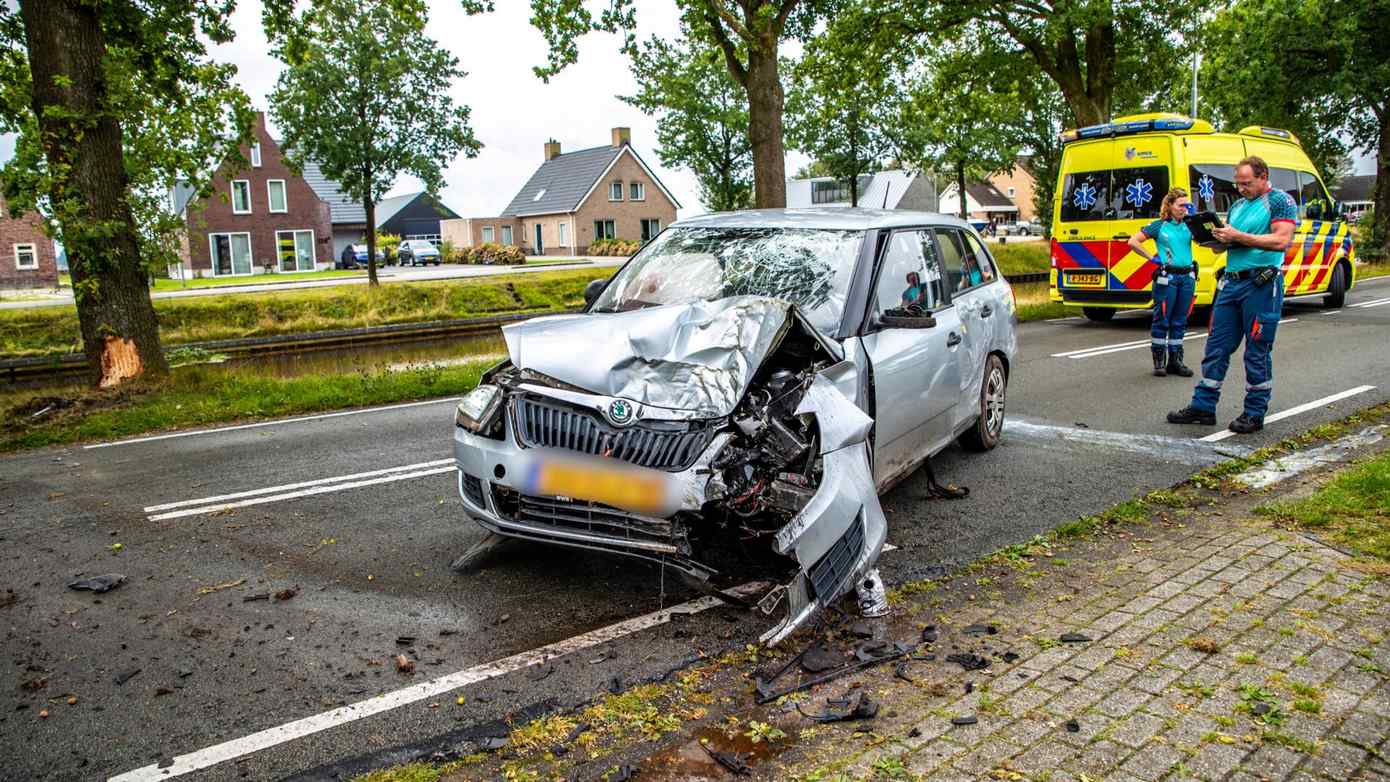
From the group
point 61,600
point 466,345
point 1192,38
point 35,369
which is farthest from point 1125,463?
point 1192,38

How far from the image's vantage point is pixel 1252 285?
7.38 m

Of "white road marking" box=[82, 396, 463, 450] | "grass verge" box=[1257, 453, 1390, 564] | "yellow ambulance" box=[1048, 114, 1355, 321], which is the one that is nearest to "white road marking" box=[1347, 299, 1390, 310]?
"yellow ambulance" box=[1048, 114, 1355, 321]

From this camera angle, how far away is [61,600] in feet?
15.3

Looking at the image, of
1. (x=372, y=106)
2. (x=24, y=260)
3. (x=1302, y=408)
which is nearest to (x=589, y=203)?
(x=24, y=260)

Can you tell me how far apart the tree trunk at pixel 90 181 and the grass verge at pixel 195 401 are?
Result: 50 cm

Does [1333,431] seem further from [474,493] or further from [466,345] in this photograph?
[466,345]

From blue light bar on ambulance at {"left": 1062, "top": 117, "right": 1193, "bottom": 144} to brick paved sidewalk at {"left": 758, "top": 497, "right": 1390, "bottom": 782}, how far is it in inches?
436

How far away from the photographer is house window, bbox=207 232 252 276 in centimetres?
5131

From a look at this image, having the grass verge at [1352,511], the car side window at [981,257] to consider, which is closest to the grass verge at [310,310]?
the car side window at [981,257]

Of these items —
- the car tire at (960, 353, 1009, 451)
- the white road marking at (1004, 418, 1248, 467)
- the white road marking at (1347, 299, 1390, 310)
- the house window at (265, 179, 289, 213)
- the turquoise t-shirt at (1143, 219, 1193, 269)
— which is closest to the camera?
the white road marking at (1004, 418, 1248, 467)

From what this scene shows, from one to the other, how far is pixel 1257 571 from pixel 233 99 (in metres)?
10.6

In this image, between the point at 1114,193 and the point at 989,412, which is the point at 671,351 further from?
the point at 1114,193

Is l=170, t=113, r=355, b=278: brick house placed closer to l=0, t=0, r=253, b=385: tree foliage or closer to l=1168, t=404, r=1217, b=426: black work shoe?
l=0, t=0, r=253, b=385: tree foliage

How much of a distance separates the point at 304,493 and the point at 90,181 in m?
5.62
